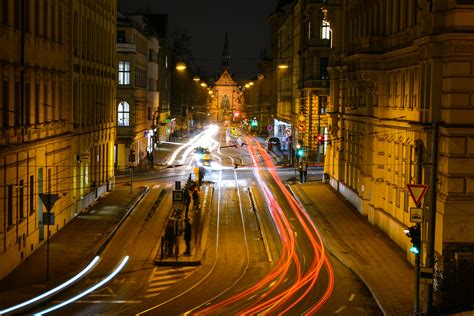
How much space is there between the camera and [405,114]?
101 feet

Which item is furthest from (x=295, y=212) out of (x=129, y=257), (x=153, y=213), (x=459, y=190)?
(x=459, y=190)

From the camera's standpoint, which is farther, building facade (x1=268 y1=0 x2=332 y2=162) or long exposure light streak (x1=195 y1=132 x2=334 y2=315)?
building facade (x1=268 y1=0 x2=332 y2=162)

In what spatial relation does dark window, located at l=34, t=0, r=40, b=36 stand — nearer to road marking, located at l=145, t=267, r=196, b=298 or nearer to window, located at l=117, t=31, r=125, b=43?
road marking, located at l=145, t=267, r=196, b=298

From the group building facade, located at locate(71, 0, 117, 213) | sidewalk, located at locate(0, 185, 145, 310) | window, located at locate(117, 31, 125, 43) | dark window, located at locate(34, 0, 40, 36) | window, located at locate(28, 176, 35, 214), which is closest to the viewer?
sidewalk, located at locate(0, 185, 145, 310)

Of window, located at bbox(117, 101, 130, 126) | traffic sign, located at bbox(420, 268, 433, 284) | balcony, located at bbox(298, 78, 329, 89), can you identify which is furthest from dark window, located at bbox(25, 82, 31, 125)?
balcony, located at bbox(298, 78, 329, 89)

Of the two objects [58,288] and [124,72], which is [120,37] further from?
[58,288]

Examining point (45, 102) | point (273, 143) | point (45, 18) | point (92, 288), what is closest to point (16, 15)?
point (45, 18)

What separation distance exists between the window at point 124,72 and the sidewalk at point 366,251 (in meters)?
22.9

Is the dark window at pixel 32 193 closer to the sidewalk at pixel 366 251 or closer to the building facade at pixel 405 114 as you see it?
the sidewalk at pixel 366 251

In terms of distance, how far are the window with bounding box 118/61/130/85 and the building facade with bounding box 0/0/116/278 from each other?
636 inches

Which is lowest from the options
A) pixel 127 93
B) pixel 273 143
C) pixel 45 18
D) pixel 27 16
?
pixel 273 143

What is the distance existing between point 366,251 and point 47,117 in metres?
13.5

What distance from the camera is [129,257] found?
29.2 meters

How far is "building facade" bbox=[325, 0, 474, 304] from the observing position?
24578 millimetres
